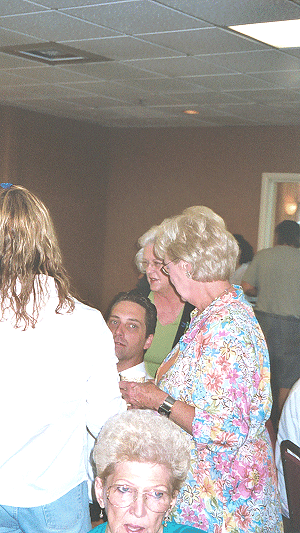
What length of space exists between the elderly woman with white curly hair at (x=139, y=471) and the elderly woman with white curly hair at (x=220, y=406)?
11.5 inches

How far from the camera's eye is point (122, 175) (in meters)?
8.62

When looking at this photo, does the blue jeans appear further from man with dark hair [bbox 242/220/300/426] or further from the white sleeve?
man with dark hair [bbox 242/220/300/426]

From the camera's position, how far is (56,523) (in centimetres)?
157

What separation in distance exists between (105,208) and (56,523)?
24.0ft

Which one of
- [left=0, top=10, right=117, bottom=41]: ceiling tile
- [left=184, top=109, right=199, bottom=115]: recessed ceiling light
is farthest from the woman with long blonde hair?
[left=184, top=109, right=199, bottom=115]: recessed ceiling light

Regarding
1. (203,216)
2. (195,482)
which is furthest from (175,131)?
(195,482)

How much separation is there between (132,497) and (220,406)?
43 centimetres

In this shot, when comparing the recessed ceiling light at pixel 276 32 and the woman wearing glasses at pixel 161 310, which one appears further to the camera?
the recessed ceiling light at pixel 276 32

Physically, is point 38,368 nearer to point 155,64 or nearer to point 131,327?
point 131,327

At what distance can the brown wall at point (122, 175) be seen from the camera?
24.1 ft

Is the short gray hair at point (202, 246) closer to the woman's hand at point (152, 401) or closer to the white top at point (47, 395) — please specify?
the woman's hand at point (152, 401)

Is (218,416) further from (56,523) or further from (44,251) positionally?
(44,251)

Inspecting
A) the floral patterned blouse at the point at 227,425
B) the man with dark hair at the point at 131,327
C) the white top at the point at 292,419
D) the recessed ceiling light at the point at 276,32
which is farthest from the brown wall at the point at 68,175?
the floral patterned blouse at the point at 227,425

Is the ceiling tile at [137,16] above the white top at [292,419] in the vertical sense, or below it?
above
